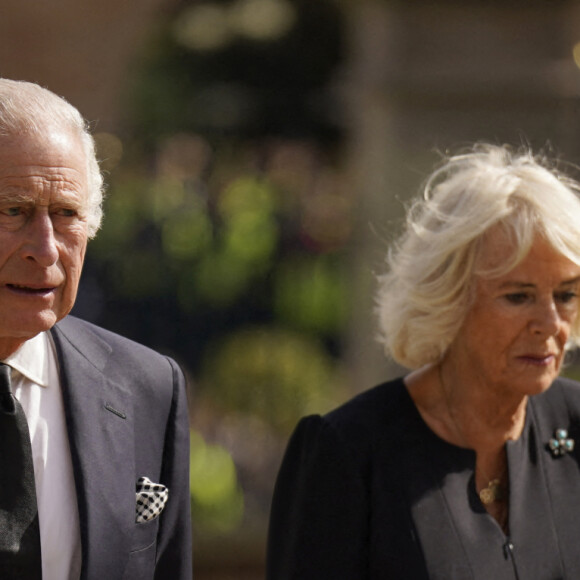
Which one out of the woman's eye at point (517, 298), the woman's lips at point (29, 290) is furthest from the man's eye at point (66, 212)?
the woman's eye at point (517, 298)

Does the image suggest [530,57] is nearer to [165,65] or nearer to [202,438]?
[165,65]

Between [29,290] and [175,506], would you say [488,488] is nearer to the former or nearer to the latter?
[175,506]

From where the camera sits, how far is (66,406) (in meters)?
2.54

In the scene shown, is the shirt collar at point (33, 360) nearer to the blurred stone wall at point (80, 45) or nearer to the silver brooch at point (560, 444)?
the silver brooch at point (560, 444)

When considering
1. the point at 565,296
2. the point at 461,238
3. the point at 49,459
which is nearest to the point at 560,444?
the point at 565,296

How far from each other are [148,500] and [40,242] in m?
0.70

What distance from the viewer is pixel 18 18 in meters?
5.80

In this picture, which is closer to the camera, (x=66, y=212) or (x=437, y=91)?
(x=66, y=212)

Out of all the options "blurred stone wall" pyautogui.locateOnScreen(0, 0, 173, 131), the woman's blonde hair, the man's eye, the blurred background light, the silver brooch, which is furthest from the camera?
the blurred background light

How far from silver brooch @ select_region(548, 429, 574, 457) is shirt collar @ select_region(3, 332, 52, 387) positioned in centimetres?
152

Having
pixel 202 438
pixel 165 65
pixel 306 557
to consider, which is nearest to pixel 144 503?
pixel 306 557

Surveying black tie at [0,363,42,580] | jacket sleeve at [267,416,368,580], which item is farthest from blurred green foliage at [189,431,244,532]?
black tie at [0,363,42,580]

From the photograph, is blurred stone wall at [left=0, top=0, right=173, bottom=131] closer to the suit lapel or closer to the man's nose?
the suit lapel

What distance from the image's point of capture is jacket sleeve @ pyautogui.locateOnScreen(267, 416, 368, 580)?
286 cm
